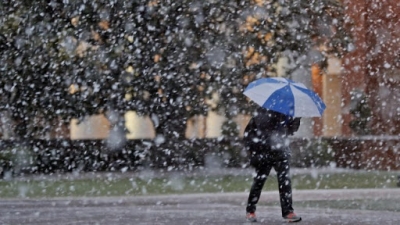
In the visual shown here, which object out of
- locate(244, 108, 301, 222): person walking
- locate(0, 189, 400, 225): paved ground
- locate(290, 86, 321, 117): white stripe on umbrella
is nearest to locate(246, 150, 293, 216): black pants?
locate(244, 108, 301, 222): person walking

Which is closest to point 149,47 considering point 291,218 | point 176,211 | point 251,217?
point 176,211

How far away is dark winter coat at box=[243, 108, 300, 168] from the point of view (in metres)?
11.5

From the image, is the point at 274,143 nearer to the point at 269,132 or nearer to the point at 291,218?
the point at 269,132

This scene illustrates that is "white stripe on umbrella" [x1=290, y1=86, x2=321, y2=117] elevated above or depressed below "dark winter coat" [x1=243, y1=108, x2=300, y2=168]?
above

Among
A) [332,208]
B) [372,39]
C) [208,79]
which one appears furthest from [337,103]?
[332,208]

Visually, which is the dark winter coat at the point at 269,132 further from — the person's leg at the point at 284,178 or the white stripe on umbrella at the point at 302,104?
the white stripe on umbrella at the point at 302,104

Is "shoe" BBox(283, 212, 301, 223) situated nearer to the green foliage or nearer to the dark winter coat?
the dark winter coat

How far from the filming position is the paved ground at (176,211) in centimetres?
1235

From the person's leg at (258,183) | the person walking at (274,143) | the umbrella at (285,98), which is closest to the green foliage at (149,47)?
the umbrella at (285,98)

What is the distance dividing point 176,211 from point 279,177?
257cm

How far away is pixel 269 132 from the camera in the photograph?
11.5 metres

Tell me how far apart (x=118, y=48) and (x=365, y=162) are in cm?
699

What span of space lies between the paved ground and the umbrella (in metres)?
1.35

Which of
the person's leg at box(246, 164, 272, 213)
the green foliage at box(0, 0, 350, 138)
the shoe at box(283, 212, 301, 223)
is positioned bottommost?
the shoe at box(283, 212, 301, 223)
